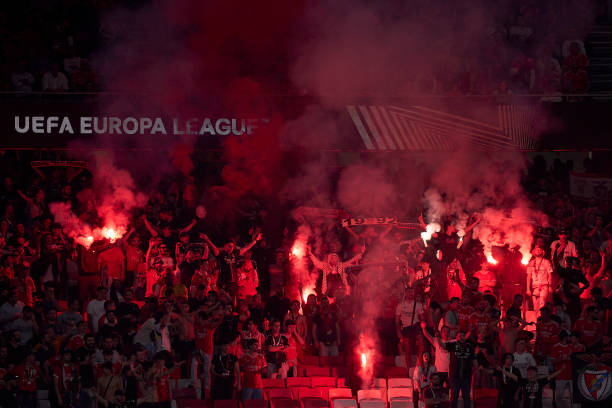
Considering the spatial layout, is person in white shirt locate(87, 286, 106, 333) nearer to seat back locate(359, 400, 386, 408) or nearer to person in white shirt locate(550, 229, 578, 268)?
seat back locate(359, 400, 386, 408)

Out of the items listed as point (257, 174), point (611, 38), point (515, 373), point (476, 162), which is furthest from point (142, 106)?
point (611, 38)

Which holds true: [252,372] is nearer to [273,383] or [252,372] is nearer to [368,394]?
[273,383]

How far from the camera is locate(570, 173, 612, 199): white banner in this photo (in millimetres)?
12016

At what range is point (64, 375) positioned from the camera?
26.7 feet

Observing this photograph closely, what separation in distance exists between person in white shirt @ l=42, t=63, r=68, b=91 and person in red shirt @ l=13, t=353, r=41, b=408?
4448mm

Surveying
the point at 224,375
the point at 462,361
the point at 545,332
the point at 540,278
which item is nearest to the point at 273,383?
the point at 224,375

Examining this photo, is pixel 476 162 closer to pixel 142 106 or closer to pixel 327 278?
pixel 327 278

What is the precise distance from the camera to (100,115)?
36.1 feet

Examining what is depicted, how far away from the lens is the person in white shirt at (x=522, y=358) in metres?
8.38

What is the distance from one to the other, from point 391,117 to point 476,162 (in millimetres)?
1777

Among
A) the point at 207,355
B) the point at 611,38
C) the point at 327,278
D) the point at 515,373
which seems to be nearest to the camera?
the point at 515,373

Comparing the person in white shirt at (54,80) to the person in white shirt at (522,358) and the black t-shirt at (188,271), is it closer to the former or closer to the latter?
the black t-shirt at (188,271)

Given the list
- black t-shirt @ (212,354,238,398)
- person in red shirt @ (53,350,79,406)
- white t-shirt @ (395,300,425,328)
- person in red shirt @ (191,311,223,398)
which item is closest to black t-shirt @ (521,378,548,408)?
white t-shirt @ (395,300,425,328)

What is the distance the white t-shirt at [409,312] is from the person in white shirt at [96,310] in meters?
3.19
